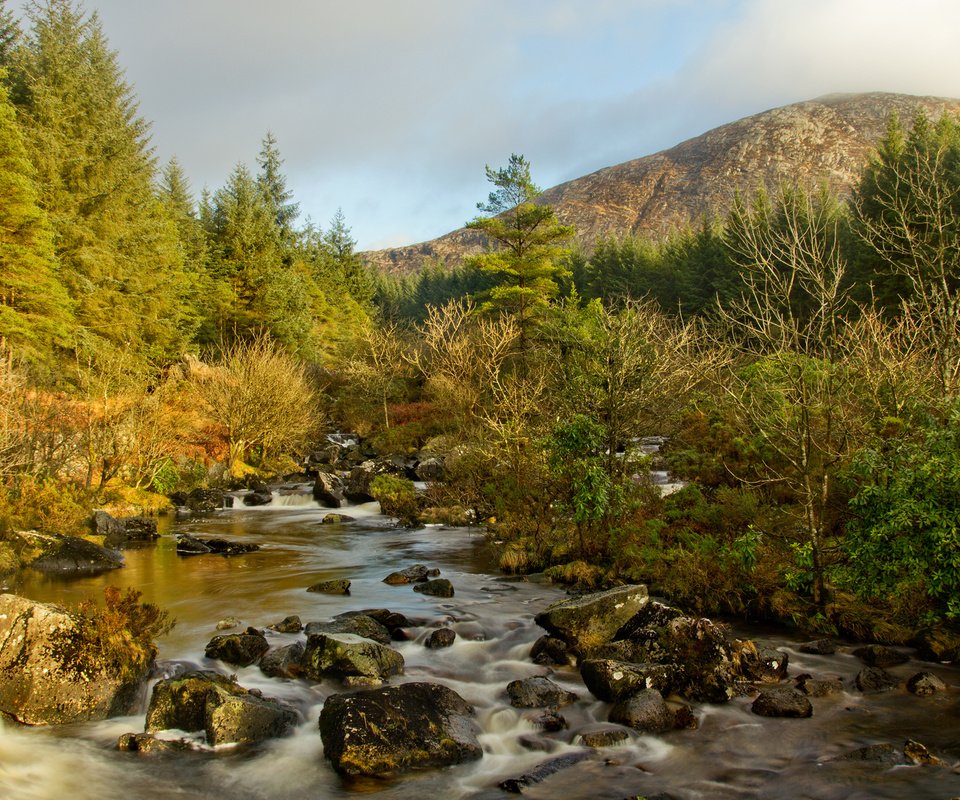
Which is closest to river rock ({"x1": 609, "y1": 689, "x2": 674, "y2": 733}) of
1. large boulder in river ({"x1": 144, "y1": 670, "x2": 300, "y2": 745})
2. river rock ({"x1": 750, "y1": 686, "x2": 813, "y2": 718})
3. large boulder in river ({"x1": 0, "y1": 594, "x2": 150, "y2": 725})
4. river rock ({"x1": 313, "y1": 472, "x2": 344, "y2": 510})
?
river rock ({"x1": 750, "y1": 686, "x2": 813, "y2": 718})

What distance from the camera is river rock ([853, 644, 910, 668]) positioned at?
1029 centimetres

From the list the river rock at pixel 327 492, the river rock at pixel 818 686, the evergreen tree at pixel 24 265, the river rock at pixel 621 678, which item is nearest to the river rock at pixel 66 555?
the evergreen tree at pixel 24 265

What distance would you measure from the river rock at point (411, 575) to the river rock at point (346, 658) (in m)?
5.18

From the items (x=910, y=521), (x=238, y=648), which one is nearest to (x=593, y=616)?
(x=910, y=521)

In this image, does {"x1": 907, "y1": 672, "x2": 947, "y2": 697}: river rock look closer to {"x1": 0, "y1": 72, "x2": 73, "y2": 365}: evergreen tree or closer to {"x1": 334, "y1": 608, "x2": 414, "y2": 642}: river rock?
{"x1": 334, "y1": 608, "x2": 414, "y2": 642}: river rock

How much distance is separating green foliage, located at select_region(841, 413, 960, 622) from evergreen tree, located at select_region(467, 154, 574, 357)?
3188cm

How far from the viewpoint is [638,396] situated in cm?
1667

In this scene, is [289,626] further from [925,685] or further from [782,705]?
[925,685]

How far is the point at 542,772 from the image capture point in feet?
25.4

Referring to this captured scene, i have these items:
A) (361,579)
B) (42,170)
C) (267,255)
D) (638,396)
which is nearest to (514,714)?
(361,579)

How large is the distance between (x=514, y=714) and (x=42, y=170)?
106 ft

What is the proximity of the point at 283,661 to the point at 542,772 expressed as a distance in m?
4.58

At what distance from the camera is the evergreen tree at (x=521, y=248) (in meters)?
42.7

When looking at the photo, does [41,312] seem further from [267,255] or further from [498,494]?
[267,255]
